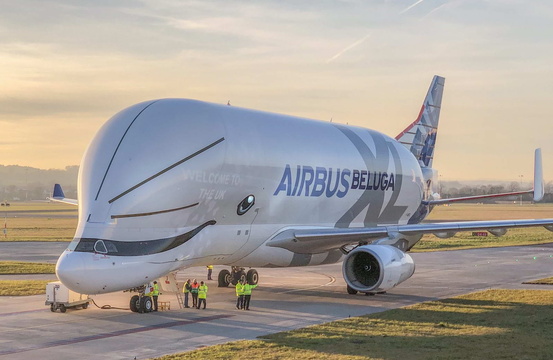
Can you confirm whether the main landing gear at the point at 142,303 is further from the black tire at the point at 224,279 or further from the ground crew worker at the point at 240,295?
the black tire at the point at 224,279

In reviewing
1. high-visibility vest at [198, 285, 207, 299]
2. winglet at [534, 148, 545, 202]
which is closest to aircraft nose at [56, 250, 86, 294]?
high-visibility vest at [198, 285, 207, 299]

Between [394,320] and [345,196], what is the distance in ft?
32.0

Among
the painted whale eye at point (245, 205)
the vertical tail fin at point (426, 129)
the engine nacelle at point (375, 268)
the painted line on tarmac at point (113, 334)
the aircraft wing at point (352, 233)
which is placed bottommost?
the painted line on tarmac at point (113, 334)

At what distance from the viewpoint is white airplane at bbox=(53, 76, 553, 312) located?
24703 millimetres

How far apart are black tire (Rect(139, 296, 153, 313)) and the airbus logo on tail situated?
6.64 metres

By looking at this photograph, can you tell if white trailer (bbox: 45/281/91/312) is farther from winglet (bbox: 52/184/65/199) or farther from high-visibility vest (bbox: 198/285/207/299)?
winglet (bbox: 52/184/65/199)

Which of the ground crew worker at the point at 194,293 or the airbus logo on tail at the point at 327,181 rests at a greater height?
the airbus logo on tail at the point at 327,181

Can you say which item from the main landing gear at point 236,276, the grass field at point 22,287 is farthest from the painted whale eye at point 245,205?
the grass field at point 22,287

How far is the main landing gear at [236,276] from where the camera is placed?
36.5 metres

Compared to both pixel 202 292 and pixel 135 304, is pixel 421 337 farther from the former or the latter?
pixel 135 304

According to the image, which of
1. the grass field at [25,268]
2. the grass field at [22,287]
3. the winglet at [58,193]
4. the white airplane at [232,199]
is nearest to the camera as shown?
the white airplane at [232,199]

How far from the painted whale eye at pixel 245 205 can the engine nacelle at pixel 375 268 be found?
15.8 ft

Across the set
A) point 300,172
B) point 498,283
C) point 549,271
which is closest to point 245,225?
point 300,172

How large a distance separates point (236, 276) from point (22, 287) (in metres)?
10.4
